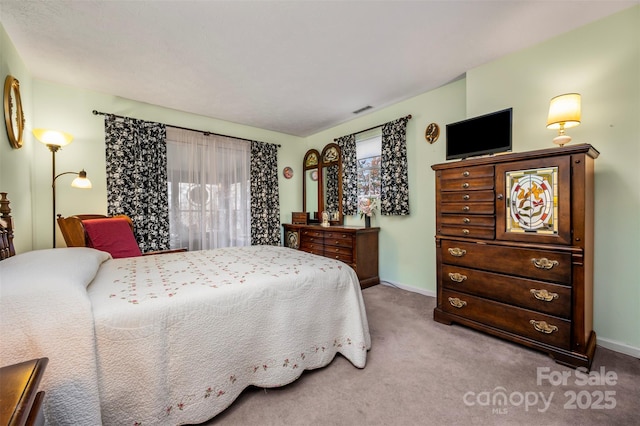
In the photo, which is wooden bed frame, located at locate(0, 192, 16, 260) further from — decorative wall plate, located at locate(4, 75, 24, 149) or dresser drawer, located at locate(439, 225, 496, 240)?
dresser drawer, located at locate(439, 225, 496, 240)

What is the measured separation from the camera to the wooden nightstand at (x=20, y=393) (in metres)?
0.51

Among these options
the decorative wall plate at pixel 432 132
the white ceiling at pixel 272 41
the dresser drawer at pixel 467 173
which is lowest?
the dresser drawer at pixel 467 173

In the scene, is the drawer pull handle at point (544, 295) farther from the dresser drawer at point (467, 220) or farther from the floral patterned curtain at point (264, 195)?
the floral patterned curtain at point (264, 195)

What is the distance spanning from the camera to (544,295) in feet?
6.13

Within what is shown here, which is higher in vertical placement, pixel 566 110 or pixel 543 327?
pixel 566 110

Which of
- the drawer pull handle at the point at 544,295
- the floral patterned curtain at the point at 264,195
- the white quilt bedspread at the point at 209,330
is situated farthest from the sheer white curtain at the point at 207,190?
the drawer pull handle at the point at 544,295

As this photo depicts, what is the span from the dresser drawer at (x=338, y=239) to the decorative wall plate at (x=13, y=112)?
11.0ft

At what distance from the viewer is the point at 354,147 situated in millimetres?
4066

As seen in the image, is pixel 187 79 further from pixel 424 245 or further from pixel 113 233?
pixel 424 245

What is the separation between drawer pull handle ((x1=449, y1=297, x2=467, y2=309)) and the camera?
7.57ft

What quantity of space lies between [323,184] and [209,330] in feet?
11.9

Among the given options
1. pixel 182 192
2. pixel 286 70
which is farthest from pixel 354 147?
pixel 182 192

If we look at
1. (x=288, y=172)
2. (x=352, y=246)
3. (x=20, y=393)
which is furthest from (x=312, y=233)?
(x=20, y=393)

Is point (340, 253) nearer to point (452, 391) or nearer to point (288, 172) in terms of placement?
point (288, 172)
